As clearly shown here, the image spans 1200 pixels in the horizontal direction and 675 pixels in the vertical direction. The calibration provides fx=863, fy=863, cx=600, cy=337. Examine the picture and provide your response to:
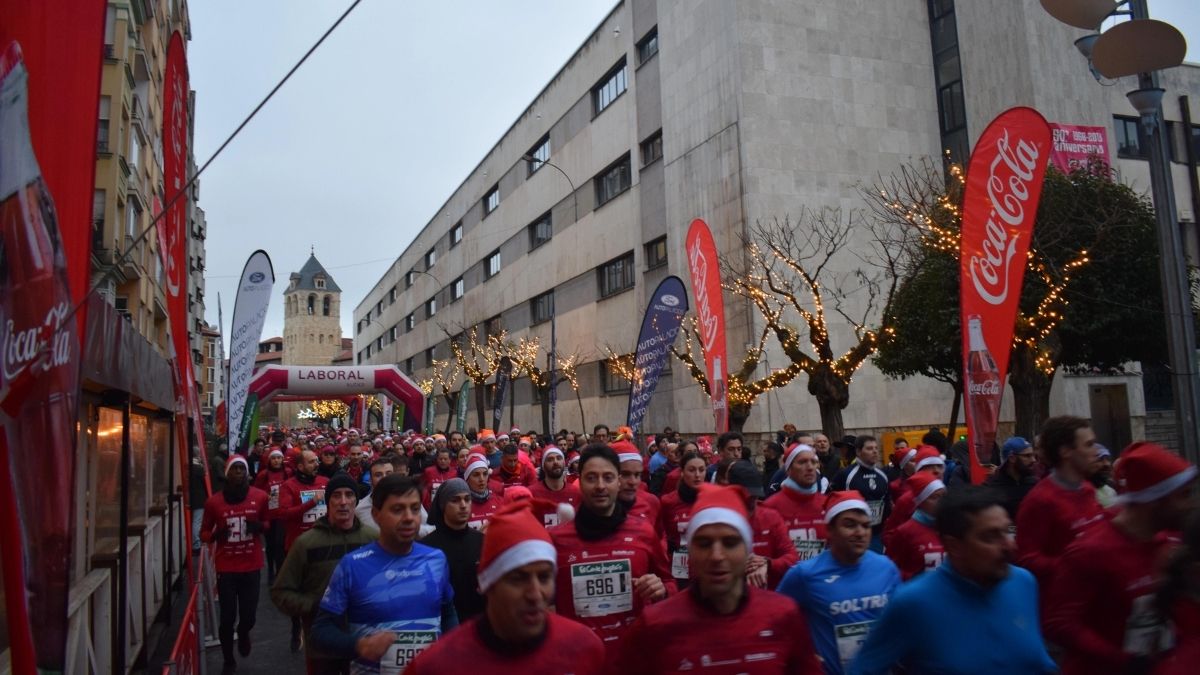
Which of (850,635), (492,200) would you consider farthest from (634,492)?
(492,200)

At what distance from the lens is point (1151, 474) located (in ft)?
11.7

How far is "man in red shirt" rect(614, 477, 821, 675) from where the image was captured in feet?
10.1

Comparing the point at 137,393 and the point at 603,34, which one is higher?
the point at 603,34

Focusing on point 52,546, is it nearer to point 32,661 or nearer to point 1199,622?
point 32,661

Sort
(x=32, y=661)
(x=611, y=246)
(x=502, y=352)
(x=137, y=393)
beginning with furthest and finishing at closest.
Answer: (x=502, y=352) → (x=611, y=246) → (x=137, y=393) → (x=32, y=661)

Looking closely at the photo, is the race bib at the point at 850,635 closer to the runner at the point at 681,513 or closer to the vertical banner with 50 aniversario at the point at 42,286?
the runner at the point at 681,513

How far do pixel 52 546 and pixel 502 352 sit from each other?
131 feet

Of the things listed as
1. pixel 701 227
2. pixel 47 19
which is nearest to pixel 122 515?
pixel 47 19

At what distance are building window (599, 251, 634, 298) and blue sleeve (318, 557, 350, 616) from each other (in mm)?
29020

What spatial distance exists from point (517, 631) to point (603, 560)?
1.91m

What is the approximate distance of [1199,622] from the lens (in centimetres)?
268

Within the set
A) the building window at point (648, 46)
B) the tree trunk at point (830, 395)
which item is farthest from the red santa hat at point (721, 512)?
the building window at point (648, 46)

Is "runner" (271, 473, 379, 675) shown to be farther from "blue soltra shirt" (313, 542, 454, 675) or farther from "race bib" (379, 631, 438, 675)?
"race bib" (379, 631, 438, 675)

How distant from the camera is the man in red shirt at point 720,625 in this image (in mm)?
3064
